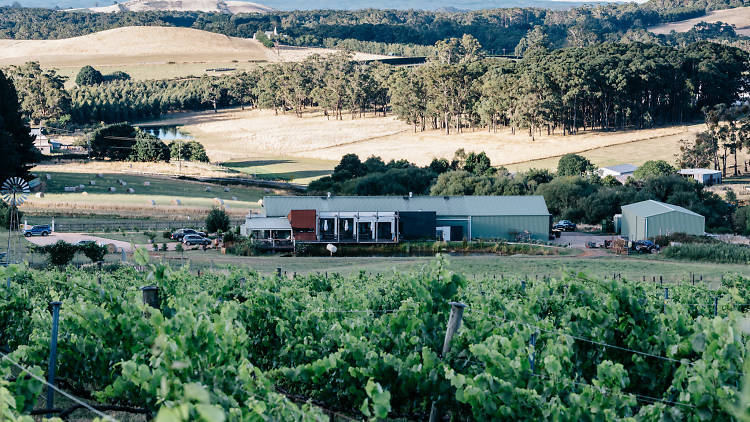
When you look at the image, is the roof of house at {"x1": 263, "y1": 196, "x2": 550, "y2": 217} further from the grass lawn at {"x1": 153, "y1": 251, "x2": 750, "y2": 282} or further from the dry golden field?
the dry golden field

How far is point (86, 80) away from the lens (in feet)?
528

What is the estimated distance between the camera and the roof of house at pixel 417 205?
Answer: 4897cm

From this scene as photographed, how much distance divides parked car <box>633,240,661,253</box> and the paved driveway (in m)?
25.6

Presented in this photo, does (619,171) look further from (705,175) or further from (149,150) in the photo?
(149,150)

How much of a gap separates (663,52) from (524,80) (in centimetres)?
2234

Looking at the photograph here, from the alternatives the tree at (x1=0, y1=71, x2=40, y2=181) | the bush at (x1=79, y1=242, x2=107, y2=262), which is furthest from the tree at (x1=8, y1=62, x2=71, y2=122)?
the bush at (x1=79, y1=242, x2=107, y2=262)

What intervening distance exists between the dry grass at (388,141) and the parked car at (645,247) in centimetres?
3980

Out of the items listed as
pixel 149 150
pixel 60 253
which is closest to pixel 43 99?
pixel 149 150

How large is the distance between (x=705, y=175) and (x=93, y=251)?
5443 centimetres

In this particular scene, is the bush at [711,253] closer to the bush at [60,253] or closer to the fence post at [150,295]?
the bush at [60,253]

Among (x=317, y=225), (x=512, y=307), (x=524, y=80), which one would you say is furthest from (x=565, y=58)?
(x=512, y=307)

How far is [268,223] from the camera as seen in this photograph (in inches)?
1812

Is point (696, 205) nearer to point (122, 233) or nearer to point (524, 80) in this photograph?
point (122, 233)

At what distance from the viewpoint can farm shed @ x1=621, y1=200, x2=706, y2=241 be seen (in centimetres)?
4816
